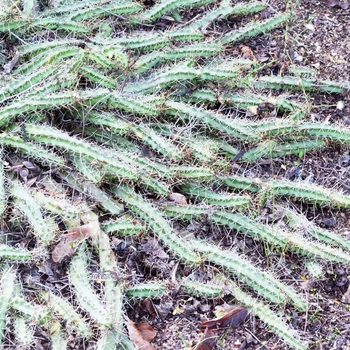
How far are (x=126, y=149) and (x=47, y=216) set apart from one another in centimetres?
58

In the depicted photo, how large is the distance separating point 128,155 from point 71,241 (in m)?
0.56

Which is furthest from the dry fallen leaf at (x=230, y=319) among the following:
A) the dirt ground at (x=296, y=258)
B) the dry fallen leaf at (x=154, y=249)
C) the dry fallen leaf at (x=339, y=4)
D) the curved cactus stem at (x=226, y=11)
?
the dry fallen leaf at (x=339, y=4)

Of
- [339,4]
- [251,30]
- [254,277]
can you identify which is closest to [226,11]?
[251,30]

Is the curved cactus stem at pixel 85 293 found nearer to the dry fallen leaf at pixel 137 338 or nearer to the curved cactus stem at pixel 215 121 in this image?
the dry fallen leaf at pixel 137 338

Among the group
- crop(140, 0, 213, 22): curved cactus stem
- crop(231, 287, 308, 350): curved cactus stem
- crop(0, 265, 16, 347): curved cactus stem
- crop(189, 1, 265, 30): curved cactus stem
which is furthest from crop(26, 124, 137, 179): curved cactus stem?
crop(189, 1, 265, 30): curved cactus stem

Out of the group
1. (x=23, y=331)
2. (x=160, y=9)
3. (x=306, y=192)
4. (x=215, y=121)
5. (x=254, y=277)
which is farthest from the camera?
(x=160, y=9)

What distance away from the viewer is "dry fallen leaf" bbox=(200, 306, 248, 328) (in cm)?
272

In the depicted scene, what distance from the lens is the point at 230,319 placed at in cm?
273

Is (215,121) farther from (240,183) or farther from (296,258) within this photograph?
(296,258)

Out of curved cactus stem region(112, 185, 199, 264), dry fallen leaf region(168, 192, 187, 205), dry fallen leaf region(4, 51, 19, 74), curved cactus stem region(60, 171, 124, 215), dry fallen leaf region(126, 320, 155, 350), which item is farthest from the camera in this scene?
dry fallen leaf region(4, 51, 19, 74)

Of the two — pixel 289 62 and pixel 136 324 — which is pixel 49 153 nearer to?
pixel 136 324

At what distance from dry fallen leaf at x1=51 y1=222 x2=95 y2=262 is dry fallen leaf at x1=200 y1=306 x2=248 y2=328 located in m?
0.71

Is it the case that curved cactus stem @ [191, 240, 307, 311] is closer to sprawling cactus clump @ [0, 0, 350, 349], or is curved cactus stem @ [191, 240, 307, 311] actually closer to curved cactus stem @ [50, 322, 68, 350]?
sprawling cactus clump @ [0, 0, 350, 349]

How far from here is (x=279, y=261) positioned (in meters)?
2.96
